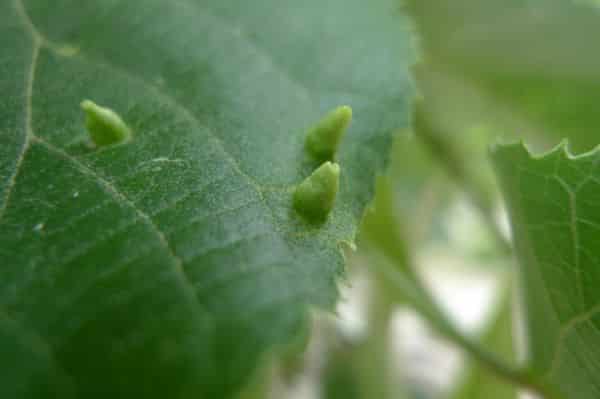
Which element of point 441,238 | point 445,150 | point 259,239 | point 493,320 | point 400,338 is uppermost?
point 441,238

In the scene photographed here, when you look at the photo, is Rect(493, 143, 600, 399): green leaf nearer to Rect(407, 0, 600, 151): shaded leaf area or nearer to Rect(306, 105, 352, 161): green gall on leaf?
Rect(306, 105, 352, 161): green gall on leaf

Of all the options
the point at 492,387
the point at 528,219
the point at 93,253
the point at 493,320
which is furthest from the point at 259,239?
the point at 493,320

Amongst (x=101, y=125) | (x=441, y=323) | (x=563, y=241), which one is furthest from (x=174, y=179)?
(x=441, y=323)

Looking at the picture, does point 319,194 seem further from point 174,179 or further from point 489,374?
point 489,374

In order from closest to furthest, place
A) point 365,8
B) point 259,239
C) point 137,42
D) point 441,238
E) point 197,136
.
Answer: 1. point 259,239
2. point 197,136
3. point 137,42
4. point 365,8
5. point 441,238

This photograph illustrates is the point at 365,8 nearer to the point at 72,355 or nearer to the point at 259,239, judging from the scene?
the point at 259,239

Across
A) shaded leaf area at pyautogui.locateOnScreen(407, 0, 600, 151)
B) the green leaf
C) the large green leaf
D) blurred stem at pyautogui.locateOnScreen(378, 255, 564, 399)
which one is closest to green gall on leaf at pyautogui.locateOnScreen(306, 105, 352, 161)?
the large green leaf

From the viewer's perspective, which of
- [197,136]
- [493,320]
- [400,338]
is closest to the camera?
[197,136]

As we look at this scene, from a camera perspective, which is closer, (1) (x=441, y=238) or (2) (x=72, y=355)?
(2) (x=72, y=355)
